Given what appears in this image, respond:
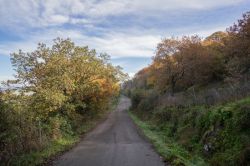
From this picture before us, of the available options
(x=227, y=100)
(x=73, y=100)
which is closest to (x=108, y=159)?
(x=227, y=100)

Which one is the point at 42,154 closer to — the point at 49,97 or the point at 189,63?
the point at 49,97

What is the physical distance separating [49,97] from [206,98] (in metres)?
11.5

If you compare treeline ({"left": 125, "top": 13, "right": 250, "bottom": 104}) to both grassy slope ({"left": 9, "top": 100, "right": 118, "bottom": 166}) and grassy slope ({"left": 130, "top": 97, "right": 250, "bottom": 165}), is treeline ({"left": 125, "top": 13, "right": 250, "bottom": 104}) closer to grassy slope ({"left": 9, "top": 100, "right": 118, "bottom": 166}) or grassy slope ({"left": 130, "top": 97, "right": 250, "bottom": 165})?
grassy slope ({"left": 130, "top": 97, "right": 250, "bottom": 165})

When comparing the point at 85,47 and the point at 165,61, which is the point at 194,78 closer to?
the point at 165,61

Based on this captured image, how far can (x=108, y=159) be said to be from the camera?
49.8 feet

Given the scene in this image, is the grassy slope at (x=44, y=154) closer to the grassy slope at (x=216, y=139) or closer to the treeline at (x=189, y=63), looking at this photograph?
the grassy slope at (x=216, y=139)

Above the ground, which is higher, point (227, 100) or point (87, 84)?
point (87, 84)

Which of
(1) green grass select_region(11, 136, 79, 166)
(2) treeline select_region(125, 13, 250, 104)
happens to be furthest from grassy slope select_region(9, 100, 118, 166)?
(2) treeline select_region(125, 13, 250, 104)

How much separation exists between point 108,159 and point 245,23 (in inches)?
896

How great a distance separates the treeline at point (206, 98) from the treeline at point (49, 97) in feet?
23.4

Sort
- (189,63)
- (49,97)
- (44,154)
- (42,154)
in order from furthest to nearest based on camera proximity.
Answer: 1. (189,63)
2. (49,97)
3. (44,154)
4. (42,154)

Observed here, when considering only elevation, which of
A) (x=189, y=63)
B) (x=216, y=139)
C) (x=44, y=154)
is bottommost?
(x=44, y=154)

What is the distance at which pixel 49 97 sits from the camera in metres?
21.2

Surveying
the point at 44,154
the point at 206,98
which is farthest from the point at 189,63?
the point at 44,154
